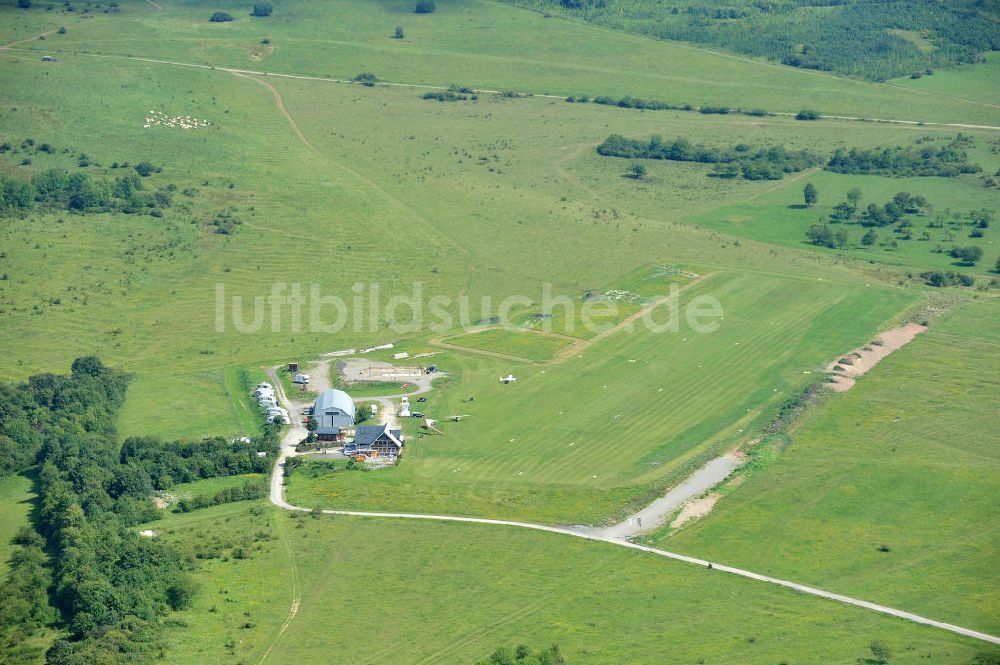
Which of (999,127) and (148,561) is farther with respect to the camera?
(999,127)

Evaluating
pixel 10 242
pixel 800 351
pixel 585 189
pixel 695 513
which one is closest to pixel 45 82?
pixel 10 242

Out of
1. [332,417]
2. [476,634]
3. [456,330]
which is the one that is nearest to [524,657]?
[476,634]

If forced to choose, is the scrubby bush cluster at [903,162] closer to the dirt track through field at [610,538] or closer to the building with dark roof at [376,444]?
the dirt track through field at [610,538]

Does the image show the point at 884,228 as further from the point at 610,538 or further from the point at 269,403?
the point at 610,538

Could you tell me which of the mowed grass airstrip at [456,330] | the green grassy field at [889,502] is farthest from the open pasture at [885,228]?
the green grassy field at [889,502]

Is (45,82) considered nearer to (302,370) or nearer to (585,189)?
(585,189)

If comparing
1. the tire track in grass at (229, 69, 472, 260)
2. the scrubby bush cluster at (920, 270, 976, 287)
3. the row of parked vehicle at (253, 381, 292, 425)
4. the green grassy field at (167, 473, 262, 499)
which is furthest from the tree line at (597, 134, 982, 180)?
the green grassy field at (167, 473, 262, 499)
